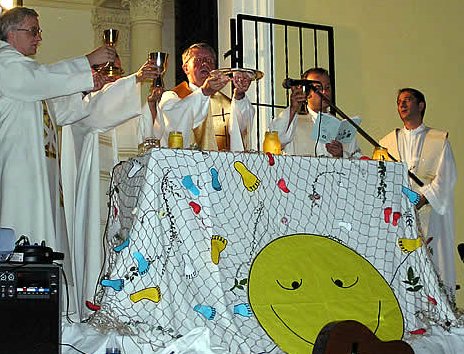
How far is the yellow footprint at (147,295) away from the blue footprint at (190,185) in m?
0.52

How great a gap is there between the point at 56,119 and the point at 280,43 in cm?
281

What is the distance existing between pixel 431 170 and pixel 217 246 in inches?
136

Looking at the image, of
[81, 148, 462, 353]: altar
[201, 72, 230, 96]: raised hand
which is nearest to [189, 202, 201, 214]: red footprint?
[81, 148, 462, 353]: altar

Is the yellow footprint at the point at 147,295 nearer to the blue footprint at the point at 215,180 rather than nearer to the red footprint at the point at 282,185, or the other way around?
the blue footprint at the point at 215,180

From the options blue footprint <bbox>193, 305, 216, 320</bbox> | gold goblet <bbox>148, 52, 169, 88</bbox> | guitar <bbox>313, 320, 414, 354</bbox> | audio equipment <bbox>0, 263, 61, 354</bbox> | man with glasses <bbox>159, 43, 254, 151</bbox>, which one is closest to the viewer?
guitar <bbox>313, 320, 414, 354</bbox>

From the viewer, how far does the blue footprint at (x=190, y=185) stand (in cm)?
454

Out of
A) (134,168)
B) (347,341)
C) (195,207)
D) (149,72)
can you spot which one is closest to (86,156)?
(149,72)

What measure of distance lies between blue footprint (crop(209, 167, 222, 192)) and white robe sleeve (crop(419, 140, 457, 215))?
2.95 m

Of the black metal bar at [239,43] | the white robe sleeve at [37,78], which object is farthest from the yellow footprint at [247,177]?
the black metal bar at [239,43]

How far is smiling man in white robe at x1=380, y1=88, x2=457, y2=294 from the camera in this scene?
7285 mm

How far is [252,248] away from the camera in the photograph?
4.61 meters

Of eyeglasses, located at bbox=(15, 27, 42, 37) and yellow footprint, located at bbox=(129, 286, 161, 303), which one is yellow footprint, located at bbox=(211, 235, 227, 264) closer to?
yellow footprint, located at bbox=(129, 286, 161, 303)

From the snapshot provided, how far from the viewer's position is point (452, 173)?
7457 millimetres

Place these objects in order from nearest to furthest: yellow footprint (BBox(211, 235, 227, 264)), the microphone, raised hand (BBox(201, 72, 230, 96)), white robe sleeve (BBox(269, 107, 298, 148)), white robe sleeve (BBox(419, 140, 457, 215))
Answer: yellow footprint (BBox(211, 235, 227, 264)) → the microphone → raised hand (BBox(201, 72, 230, 96)) → white robe sleeve (BBox(269, 107, 298, 148)) → white robe sleeve (BBox(419, 140, 457, 215))
